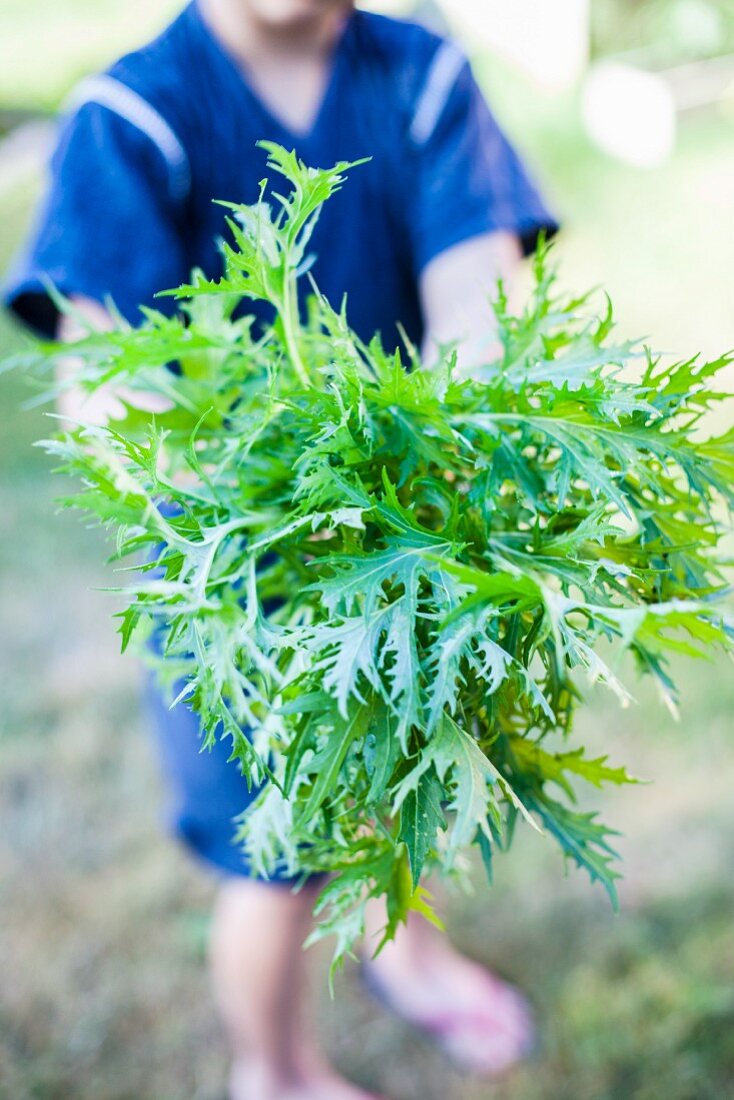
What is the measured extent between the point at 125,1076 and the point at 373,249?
1.36 meters

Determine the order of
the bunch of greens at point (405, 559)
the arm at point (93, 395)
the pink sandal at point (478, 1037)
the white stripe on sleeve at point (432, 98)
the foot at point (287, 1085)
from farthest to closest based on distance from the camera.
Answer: the pink sandal at point (478, 1037) < the foot at point (287, 1085) < the white stripe on sleeve at point (432, 98) < the arm at point (93, 395) < the bunch of greens at point (405, 559)

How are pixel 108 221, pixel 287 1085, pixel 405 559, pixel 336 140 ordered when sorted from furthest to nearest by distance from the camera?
pixel 287 1085 → pixel 336 140 → pixel 108 221 → pixel 405 559

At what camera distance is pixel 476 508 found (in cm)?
74

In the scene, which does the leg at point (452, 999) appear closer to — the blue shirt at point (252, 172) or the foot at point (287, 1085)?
the foot at point (287, 1085)

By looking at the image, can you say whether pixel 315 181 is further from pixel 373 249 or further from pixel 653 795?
pixel 653 795

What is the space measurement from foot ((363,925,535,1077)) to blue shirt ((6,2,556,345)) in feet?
3.64

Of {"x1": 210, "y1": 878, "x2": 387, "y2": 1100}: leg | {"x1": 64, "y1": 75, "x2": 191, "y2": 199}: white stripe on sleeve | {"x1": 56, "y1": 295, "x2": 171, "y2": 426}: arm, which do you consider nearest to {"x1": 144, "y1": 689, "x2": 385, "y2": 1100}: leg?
{"x1": 210, "y1": 878, "x2": 387, "y2": 1100}: leg

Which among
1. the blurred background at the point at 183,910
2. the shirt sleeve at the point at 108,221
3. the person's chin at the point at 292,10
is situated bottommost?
the blurred background at the point at 183,910

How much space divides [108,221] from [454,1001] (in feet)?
4.62

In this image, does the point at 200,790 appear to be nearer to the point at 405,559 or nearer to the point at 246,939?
the point at 246,939

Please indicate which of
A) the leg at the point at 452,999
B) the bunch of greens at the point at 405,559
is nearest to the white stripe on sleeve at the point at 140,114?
the bunch of greens at the point at 405,559

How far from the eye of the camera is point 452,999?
5.95ft

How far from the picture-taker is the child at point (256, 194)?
1201 millimetres

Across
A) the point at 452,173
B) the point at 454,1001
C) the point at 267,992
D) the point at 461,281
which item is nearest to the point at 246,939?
the point at 267,992
